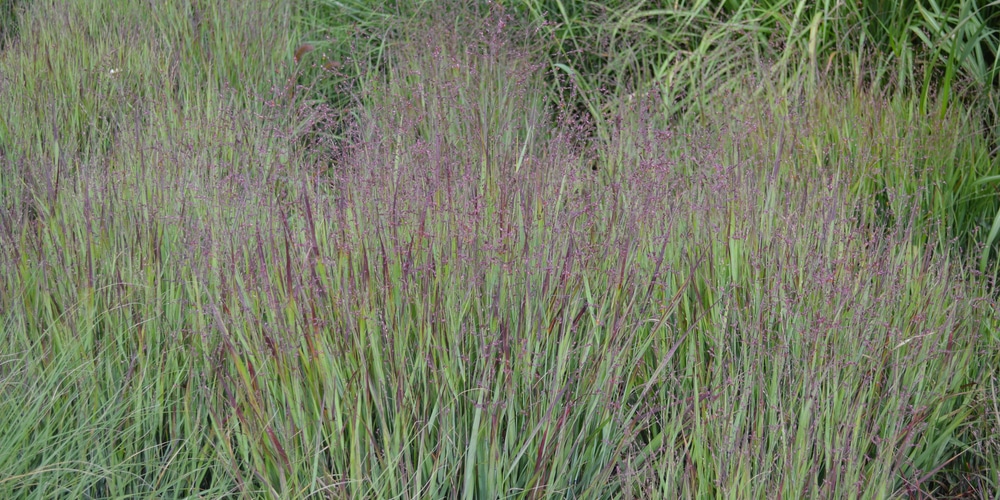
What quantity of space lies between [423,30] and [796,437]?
2979 millimetres

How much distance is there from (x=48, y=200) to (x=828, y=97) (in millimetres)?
2729

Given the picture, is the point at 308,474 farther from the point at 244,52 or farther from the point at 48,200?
the point at 244,52

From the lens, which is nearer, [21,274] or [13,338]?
[13,338]

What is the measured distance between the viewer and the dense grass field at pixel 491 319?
180 cm

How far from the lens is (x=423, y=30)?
4.27 m

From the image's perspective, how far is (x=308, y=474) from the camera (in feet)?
Result: 5.89

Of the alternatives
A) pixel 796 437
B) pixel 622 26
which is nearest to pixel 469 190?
pixel 796 437

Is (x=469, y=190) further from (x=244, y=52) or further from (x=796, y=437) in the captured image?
(x=244, y=52)

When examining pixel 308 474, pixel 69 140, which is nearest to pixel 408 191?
pixel 308 474

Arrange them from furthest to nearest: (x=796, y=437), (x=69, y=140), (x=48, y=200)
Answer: (x=69, y=140), (x=48, y=200), (x=796, y=437)

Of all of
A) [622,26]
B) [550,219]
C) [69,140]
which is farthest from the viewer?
[622,26]

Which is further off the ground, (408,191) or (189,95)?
(408,191)

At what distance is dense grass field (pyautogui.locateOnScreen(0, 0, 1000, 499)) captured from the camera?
1.80 m

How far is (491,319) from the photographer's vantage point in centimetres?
194
